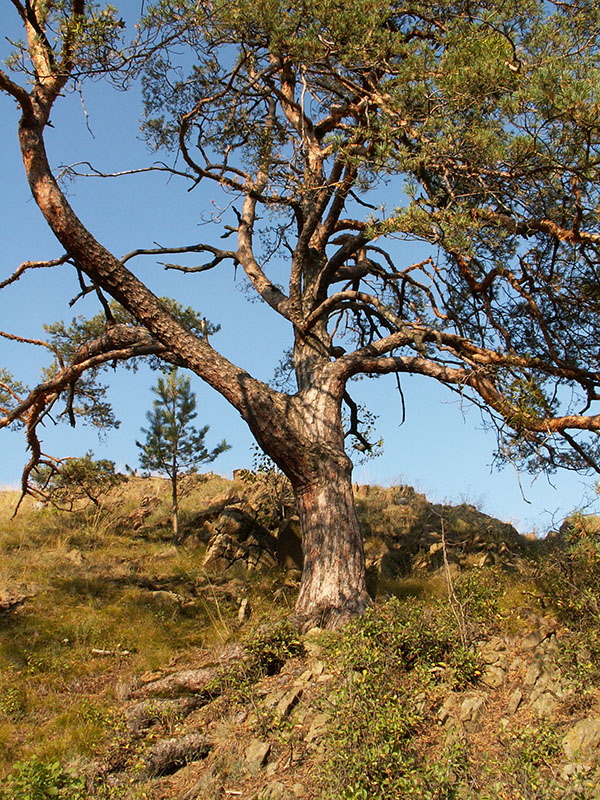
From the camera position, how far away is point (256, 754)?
5461 mm

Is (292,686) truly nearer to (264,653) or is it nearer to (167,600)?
(264,653)

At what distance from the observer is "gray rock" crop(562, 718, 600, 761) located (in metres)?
4.83

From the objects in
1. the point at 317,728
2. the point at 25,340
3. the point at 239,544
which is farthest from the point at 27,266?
the point at 317,728

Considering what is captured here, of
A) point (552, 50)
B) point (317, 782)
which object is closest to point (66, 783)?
point (317, 782)

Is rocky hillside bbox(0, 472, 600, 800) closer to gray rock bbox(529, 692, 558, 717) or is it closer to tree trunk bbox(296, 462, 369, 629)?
gray rock bbox(529, 692, 558, 717)

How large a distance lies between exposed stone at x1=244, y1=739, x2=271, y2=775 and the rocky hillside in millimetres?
17

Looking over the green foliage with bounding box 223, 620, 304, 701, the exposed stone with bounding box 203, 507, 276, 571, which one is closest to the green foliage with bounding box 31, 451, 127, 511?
the exposed stone with bounding box 203, 507, 276, 571

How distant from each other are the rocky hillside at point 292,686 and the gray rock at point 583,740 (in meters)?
0.02

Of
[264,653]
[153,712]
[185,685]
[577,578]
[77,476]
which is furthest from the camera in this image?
[77,476]

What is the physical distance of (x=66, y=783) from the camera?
5.16m

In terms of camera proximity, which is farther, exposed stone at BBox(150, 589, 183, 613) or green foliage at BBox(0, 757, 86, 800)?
exposed stone at BBox(150, 589, 183, 613)

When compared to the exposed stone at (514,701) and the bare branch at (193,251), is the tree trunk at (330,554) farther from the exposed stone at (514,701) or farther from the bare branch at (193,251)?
the bare branch at (193,251)

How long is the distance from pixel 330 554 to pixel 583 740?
3.80 m

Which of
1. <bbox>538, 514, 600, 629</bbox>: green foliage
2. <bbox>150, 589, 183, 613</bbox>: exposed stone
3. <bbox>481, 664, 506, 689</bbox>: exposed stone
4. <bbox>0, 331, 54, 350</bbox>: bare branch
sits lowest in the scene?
<bbox>481, 664, 506, 689</bbox>: exposed stone
